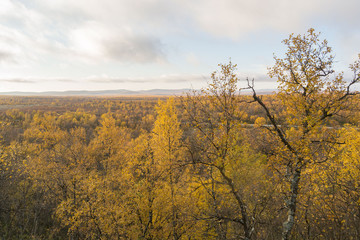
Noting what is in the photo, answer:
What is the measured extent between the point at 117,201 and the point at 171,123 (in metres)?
9.70

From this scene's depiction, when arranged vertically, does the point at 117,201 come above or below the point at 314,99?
below

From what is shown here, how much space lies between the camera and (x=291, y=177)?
32.7 ft

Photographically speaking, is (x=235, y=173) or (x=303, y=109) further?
(x=235, y=173)

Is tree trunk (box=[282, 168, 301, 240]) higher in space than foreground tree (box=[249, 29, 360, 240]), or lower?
lower

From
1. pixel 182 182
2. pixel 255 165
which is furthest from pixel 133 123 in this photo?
pixel 182 182

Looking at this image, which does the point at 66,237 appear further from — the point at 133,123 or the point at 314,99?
the point at 133,123

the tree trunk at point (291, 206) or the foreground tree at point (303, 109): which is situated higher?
the foreground tree at point (303, 109)

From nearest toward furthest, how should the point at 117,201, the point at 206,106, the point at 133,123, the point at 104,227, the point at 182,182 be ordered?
the point at 206,106
the point at 104,227
the point at 117,201
the point at 182,182
the point at 133,123

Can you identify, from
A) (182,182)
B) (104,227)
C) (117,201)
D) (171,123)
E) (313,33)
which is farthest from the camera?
(171,123)

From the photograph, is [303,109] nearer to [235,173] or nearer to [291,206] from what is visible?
[291,206]

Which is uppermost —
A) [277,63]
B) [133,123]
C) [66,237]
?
[277,63]

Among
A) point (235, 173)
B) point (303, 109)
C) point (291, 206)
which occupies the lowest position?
point (235, 173)

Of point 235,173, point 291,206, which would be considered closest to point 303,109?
point 291,206

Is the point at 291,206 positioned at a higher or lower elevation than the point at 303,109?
lower
